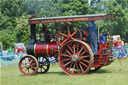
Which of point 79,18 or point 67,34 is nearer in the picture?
point 79,18

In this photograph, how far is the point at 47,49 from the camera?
1490 cm

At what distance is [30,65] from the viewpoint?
49.6 ft

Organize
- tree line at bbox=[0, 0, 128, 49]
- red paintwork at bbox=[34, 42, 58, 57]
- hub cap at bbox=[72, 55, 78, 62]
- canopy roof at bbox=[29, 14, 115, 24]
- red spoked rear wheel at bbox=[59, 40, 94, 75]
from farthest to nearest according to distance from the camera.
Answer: tree line at bbox=[0, 0, 128, 49] < red paintwork at bbox=[34, 42, 58, 57] < hub cap at bbox=[72, 55, 78, 62] < red spoked rear wheel at bbox=[59, 40, 94, 75] < canopy roof at bbox=[29, 14, 115, 24]

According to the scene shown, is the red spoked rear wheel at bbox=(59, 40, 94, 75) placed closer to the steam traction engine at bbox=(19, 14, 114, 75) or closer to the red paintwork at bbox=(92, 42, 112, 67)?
the steam traction engine at bbox=(19, 14, 114, 75)

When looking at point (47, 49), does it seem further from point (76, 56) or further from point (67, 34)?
point (76, 56)

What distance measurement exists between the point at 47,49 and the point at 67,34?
3.84ft

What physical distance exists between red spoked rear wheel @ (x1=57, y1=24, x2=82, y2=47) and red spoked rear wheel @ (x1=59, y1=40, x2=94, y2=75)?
35 centimetres

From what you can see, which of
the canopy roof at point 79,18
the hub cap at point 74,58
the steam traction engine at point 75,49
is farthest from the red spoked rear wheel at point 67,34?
the hub cap at point 74,58

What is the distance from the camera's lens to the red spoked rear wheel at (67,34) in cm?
1405

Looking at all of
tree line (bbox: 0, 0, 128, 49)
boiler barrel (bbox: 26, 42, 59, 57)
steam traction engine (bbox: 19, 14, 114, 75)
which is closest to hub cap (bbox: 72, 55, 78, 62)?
steam traction engine (bbox: 19, 14, 114, 75)

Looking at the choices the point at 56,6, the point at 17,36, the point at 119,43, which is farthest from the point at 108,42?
the point at 56,6

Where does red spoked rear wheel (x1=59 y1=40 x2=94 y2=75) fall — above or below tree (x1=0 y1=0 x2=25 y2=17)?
above

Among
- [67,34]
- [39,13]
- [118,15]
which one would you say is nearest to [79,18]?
[67,34]

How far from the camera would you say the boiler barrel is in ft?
48.5
